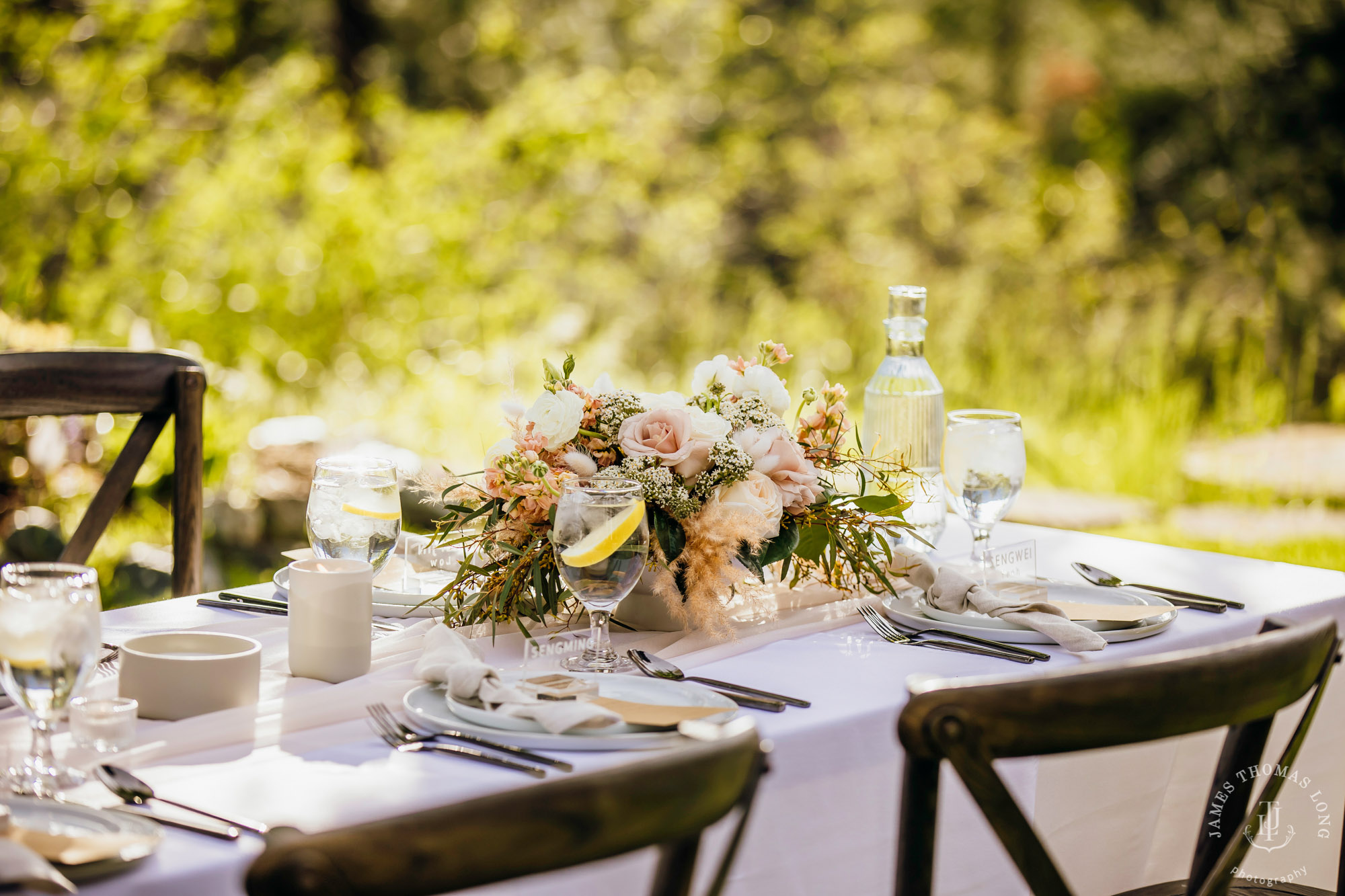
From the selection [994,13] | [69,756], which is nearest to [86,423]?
[69,756]

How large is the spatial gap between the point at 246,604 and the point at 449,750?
1.97 feet

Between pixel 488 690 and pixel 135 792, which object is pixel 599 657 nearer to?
pixel 488 690

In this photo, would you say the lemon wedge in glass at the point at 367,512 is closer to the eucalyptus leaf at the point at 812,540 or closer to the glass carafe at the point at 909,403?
the eucalyptus leaf at the point at 812,540

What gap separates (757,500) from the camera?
140 cm

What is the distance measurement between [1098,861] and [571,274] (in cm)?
560

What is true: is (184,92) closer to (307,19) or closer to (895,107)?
(307,19)

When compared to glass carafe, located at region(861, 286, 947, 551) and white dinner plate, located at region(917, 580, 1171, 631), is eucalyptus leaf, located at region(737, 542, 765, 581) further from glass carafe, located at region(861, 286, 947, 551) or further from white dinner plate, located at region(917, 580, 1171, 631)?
glass carafe, located at region(861, 286, 947, 551)

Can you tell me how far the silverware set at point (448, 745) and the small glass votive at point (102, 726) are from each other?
210 mm

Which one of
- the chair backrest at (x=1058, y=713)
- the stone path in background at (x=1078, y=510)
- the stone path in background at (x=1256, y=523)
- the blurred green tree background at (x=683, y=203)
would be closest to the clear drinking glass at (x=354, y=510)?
the chair backrest at (x=1058, y=713)

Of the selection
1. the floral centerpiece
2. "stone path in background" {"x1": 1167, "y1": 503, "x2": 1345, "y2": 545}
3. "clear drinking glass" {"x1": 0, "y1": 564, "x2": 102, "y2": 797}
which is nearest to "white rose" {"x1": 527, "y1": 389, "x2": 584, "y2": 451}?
the floral centerpiece

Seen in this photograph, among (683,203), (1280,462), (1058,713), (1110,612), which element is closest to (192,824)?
(1058,713)

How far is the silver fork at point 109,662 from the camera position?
1.28m

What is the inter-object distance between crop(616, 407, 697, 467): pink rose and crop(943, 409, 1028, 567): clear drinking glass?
46cm

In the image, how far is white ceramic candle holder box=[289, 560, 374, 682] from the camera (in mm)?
1256
